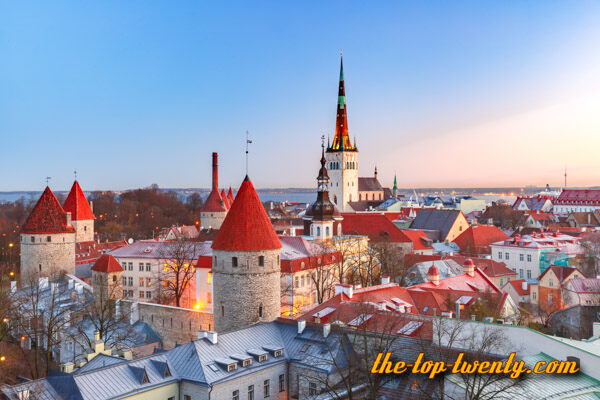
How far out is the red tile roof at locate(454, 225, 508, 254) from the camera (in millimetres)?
55500

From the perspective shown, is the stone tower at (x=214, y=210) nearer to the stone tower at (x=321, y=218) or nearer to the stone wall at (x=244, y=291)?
the stone tower at (x=321, y=218)

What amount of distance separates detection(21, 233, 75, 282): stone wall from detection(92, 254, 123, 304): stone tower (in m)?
8.76

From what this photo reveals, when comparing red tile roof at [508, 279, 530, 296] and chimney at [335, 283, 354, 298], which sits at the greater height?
chimney at [335, 283, 354, 298]

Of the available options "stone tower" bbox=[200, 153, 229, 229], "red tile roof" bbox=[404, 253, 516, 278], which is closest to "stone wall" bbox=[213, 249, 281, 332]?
"red tile roof" bbox=[404, 253, 516, 278]

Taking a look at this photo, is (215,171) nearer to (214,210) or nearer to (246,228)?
(214,210)

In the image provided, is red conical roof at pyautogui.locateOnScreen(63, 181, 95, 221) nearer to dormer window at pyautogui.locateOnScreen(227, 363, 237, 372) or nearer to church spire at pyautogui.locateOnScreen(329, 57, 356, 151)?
dormer window at pyautogui.locateOnScreen(227, 363, 237, 372)

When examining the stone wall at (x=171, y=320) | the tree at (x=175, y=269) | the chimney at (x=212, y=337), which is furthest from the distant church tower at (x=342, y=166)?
the chimney at (x=212, y=337)

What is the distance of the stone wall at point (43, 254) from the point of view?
42.0 metres

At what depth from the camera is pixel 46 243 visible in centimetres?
4222

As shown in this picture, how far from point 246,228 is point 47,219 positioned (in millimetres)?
23479

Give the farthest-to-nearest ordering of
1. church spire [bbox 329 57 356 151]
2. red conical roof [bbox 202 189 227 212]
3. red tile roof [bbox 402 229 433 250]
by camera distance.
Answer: church spire [bbox 329 57 356 151]
red conical roof [bbox 202 189 227 212]
red tile roof [bbox 402 229 433 250]

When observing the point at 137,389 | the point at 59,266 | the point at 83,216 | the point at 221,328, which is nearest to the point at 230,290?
the point at 221,328

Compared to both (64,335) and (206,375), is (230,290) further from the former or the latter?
(64,335)

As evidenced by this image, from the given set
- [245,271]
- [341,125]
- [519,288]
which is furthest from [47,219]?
[341,125]
